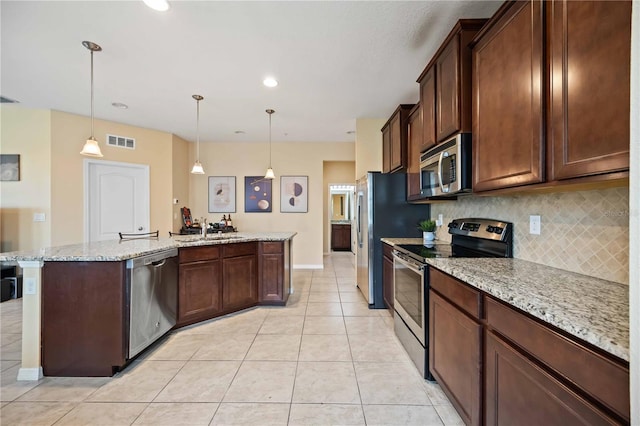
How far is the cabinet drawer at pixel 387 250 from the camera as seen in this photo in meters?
3.07

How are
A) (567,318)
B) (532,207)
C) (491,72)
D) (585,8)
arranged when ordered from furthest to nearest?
(532,207) < (491,72) < (585,8) < (567,318)

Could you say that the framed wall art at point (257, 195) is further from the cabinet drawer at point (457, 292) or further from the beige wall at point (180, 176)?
the cabinet drawer at point (457, 292)

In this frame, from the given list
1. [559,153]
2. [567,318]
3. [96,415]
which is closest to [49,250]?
[96,415]

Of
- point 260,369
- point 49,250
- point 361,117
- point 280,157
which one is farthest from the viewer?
point 280,157

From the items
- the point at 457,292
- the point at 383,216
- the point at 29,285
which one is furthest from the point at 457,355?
the point at 29,285

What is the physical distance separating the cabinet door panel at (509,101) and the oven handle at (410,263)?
0.67 meters

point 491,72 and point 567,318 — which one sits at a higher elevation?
point 491,72

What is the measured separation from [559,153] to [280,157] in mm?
5271

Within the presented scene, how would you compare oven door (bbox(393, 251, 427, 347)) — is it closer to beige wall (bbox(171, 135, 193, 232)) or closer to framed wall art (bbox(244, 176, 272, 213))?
framed wall art (bbox(244, 176, 272, 213))

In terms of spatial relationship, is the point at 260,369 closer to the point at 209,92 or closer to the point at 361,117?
the point at 209,92

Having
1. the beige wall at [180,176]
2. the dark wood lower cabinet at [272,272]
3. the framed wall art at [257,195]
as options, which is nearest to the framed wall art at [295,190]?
the framed wall art at [257,195]

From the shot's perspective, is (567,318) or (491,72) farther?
(491,72)

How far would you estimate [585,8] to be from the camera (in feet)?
3.40

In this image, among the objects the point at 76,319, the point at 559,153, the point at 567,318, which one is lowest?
the point at 76,319
